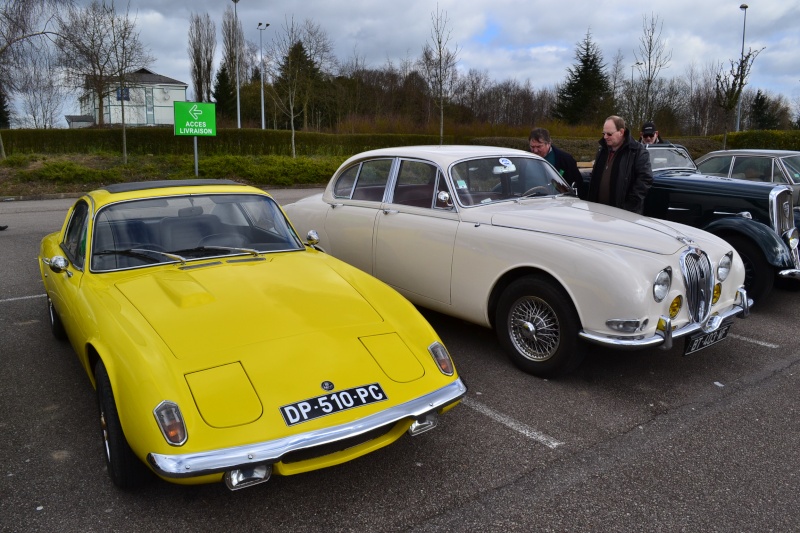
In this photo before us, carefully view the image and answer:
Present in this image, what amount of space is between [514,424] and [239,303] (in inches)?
74.0

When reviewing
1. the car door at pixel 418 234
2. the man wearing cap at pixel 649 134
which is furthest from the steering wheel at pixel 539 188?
the man wearing cap at pixel 649 134

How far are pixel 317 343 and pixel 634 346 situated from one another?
2141 mm

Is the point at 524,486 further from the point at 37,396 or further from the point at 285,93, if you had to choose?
the point at 285,93

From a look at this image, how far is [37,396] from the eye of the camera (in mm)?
4109

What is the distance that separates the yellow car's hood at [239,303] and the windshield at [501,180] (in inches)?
69.7

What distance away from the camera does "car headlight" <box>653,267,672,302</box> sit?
4.03 meters

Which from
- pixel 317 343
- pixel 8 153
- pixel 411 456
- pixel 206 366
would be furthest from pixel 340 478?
pixel 8 153

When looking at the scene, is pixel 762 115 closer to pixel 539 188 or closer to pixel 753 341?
pixel 753 341

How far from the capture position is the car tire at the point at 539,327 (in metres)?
4.23

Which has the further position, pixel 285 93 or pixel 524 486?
pixel 285 93

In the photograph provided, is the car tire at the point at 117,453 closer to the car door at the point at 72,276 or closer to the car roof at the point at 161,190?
the car door at the point at 72,276

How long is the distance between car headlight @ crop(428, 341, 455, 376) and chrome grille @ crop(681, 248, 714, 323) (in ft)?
6.48

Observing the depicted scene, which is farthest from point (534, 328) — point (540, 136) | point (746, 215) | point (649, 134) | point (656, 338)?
point (649, 134)

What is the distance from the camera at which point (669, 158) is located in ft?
27.2
